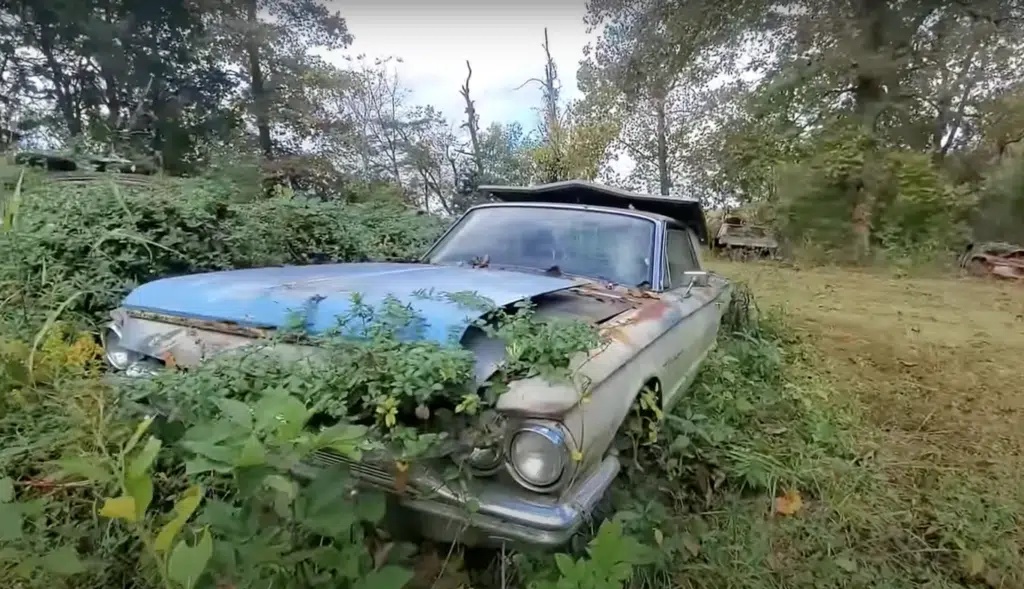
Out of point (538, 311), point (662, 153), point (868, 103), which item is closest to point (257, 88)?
point (662, 153)

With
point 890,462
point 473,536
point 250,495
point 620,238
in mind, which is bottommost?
point 890,462

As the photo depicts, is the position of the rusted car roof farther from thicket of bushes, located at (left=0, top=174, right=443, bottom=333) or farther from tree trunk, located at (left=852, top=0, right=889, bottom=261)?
tree trunk, located at (left=852, top=0, right=889, bottom=261)

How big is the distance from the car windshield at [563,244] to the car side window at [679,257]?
0.24 meters

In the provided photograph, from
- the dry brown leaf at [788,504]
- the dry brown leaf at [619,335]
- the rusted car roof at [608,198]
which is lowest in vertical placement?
the dry brown leaf at [788,504]

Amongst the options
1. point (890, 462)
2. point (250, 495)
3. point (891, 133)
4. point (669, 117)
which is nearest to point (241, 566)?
point (250, 495)

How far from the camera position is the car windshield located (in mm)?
3303

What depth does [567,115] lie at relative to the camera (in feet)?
65.1

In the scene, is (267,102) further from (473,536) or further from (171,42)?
(473,536)

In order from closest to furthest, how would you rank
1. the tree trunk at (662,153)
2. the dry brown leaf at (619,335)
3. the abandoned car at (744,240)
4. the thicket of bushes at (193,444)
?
the thicket of bushes at (193,444)
the dry brown leaf at (619,335)
the abandoned car at (744,240)
the tree trunk at (662,153)

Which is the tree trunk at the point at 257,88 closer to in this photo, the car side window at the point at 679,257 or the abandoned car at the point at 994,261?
the car side window at the point at 679,257

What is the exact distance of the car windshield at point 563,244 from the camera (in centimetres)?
330

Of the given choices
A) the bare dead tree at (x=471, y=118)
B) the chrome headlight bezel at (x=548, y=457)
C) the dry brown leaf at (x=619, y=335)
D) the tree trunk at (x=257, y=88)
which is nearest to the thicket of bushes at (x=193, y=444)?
the chrome headlight bezel at (x=548, y=457)

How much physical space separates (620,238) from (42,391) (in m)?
2.67

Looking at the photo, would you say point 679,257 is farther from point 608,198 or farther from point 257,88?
point 257,88
